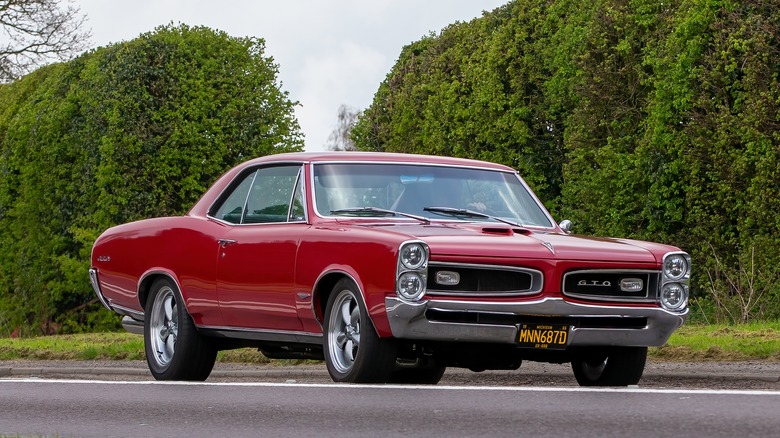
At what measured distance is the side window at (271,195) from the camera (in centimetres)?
1137

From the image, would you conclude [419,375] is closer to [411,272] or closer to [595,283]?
[595,283]

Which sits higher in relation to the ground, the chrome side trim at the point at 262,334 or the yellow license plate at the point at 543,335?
the yellow license plate at the point at 543,335

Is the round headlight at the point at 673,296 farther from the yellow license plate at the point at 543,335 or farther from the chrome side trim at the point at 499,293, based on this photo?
the chrome side trim at the point at 499,293

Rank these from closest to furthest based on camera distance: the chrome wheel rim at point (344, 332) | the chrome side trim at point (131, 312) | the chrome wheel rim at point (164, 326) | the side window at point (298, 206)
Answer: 1. the chrome wheel rim at point (344, 332)
2. the side window at point (298, 206)
3. the chrome wheel rim at point (164, 326)
4. the chrome side trim at point (131, 312)

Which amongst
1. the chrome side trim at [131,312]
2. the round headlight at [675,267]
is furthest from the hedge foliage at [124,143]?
the round headlight at [675,267]

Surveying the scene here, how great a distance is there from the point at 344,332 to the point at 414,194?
138 cm

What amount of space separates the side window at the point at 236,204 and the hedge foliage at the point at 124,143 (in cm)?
1410

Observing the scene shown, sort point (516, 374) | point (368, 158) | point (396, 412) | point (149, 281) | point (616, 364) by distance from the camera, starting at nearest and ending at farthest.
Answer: point (396, 412) → point (616, 364) → point (368, 158) → point (149, 281) → point (516, 374)

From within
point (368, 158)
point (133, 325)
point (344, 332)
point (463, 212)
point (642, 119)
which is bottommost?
point (133, 325)

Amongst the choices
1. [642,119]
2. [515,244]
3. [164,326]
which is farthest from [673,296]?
[642,119]

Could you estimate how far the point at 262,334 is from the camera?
36.6 feet

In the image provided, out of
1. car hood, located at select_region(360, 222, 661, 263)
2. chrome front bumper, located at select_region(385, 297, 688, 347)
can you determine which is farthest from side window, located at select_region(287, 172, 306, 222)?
chrome front bumper, located at select_region(385, 297, 688, 347)

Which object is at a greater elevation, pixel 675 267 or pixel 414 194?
pixel 414 194

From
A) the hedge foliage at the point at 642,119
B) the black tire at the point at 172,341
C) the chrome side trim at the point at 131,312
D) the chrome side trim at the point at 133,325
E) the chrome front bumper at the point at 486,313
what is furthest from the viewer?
the hedge foliage at the point at 642,119
